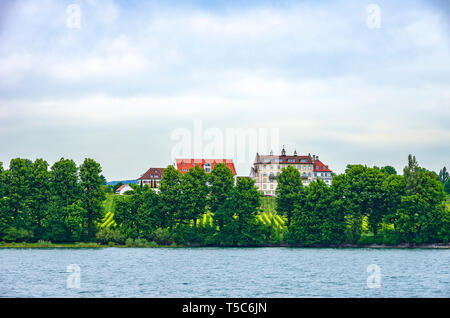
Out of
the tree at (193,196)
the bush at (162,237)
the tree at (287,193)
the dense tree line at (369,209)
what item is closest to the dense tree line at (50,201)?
the bush at (162,237)

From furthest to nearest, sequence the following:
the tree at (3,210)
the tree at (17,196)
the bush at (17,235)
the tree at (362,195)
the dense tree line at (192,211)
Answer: the tree at (362,195) < the dense tree line at (192,211) < the tree at (17,196) < the tree at (3,210) < the bush at (17,235)

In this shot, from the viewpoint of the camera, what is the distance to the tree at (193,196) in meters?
115

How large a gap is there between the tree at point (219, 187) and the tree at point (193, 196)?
4.48 feet

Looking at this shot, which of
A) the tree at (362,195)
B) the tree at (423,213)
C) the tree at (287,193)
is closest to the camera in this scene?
the tree at (423,213)

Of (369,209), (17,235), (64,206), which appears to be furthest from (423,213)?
(17,235)

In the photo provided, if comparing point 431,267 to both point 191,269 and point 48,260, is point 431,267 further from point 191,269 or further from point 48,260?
point 48,260

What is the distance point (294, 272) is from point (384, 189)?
54.4 m

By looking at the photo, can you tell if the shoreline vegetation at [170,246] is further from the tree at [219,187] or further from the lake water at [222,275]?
the lake water at [222,275]

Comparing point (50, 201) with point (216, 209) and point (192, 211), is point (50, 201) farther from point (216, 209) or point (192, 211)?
point (216, 209)

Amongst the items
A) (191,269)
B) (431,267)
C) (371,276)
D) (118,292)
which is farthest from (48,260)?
(431,267)

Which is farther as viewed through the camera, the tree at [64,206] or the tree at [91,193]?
the tree at [91,193]

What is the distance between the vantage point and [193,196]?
4532 inches

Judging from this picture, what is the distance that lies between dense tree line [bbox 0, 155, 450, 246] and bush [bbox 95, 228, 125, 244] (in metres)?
0.18

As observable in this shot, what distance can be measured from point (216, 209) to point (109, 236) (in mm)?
21842
